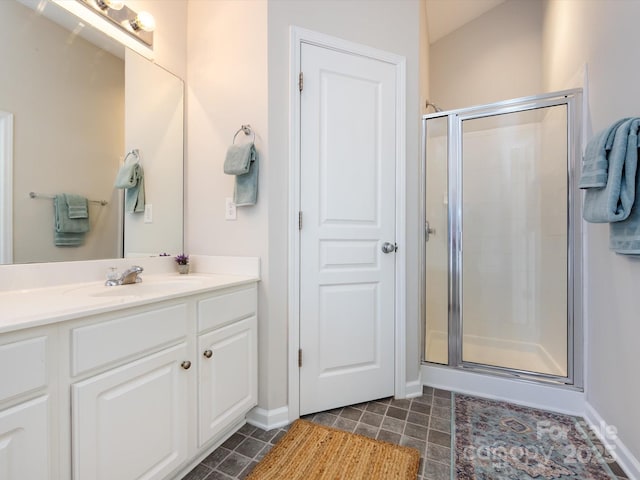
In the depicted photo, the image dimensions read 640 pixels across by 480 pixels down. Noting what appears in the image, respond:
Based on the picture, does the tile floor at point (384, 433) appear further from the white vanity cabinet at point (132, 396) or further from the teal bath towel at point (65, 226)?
the teal bath towel at point (65, 226)

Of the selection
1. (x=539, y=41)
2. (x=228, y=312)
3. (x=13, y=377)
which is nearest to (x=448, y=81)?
(x=539, y=41)

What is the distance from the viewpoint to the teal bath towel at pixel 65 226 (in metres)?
1.29

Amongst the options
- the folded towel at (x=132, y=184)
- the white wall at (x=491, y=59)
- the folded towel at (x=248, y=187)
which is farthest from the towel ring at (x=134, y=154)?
the white wall at (x=491, y=59)

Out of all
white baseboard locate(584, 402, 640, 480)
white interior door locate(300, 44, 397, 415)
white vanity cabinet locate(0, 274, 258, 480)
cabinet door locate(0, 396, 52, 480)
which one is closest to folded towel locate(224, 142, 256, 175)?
white interior door locate(300, 44, 397, 415)

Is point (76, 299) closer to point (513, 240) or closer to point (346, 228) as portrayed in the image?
point (346, 228)

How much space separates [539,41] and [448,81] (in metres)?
0.82

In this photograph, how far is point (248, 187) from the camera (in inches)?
64.1

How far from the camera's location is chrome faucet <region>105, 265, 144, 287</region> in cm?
138

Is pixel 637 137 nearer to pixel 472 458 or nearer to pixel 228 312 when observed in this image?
pixel 472 458

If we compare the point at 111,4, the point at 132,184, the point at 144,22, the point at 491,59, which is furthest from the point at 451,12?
the point at 132,184

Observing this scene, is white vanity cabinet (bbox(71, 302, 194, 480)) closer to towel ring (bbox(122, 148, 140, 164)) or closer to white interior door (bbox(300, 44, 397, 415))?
white interior door (bbox(300, 44, 397, 415))

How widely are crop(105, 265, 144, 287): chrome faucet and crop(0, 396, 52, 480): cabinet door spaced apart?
2.16 feet

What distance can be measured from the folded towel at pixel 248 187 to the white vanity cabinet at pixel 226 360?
485 millimetres

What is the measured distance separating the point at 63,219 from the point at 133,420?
0.91 m
